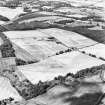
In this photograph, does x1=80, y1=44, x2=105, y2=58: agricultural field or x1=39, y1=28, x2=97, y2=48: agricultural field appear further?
x1=39, y1=28, x2=97, y2=48: agricultural field

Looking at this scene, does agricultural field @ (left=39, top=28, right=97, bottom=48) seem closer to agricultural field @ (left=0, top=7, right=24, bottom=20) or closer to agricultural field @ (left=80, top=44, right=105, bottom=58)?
agricultural field @ (left=80, top=44, right=105, bottom=58)

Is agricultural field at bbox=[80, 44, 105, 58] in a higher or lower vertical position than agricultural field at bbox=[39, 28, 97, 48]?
lower

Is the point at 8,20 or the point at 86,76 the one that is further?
the point at 8,20

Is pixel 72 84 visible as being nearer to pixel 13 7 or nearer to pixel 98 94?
pixel 98 94

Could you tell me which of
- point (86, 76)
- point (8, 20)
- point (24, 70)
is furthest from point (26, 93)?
point (8, 20)

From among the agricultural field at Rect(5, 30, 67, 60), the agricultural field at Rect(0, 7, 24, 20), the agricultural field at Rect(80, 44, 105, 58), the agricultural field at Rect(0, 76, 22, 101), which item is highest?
the agricultural field at Rect(0, 7, 24, 20)

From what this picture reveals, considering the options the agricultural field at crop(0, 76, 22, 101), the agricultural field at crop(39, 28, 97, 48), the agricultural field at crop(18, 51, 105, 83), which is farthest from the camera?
the agricultural field at crop(39, 28, 97, 48)

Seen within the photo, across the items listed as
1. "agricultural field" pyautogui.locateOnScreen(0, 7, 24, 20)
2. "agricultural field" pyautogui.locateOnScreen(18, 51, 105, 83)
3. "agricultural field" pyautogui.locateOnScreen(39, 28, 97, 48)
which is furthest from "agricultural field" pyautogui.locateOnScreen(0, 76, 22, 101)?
"agricultural field" pyautogui.locateOnScreen(0, 7, 24, 20)

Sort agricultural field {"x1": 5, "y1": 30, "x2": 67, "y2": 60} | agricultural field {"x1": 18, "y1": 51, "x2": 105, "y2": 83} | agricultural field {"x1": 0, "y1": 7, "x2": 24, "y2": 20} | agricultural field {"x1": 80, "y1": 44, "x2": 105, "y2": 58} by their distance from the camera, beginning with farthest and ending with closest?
agricultural field {"x1": 0, "y1": 7, "x2": 24, "y2": 20}
agricultural field {"x1": 80, "y1": 44, "x2": 105, "y2": 58}
agricultural field {"x1": 5, "y1": 30, "x2": 67, "y2": 60}
agricultural field {"x1": 18, "y1": 51, "x2": 105, "y2": 83}

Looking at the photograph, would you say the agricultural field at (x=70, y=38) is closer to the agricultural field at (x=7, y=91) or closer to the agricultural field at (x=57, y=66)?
the agricultural field at (x=57, y=66)
